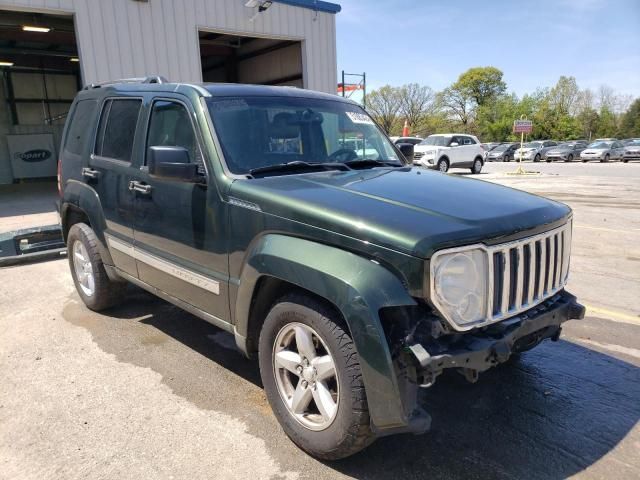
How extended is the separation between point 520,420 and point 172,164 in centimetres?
263

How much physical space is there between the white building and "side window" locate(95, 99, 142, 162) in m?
7.28

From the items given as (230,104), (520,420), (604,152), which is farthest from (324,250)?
(604,152)

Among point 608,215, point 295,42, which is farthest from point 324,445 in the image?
point 295,42

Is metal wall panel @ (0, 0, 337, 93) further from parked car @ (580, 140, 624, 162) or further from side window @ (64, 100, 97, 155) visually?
parked car @ (580, 140, 624, 162)

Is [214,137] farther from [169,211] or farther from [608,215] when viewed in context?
[608,215]

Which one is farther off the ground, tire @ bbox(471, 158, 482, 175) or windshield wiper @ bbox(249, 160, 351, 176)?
windshield wiper @ bbox(249, 160, 351, 176)

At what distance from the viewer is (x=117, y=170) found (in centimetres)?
405

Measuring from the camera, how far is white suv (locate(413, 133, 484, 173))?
74.3 ft

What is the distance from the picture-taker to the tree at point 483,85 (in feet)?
253

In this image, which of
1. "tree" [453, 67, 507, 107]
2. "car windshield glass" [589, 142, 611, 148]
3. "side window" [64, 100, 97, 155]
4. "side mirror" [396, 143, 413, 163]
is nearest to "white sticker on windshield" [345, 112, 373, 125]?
"side mirror" [396, 143, 413, 163]

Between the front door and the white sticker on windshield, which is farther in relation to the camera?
the white sticker on windshield

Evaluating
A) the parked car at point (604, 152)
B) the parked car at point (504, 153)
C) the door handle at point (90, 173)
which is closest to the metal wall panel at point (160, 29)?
the door handle at point (90, 173)

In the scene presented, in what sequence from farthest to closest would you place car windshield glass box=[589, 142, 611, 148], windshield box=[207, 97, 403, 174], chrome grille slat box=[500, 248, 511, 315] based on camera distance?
car windshield glass box=[589, 142, 611, 148] < windshield box=[207, 97, 403, 174] < chrome grille slat box=[500, 248, 511, 315]

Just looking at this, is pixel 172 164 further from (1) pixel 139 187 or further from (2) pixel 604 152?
(2) pixel 604 152
